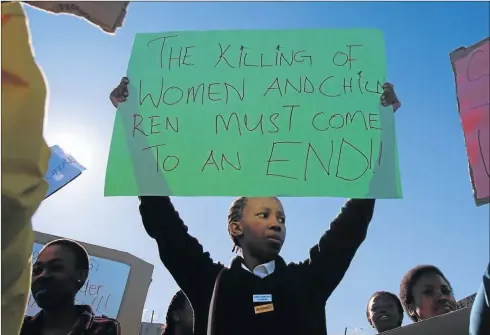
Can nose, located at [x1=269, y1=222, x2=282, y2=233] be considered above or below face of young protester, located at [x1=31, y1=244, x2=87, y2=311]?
above

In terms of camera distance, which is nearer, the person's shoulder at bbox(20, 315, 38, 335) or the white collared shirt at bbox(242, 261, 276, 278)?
the white collared shirt at bbox(242, 261, 276, 278)

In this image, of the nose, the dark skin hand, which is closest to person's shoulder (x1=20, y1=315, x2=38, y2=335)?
the dark skin hand

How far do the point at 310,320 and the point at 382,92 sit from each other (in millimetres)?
1021

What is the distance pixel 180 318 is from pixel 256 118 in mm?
1165

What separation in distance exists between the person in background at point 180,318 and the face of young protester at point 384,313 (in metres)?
1.23

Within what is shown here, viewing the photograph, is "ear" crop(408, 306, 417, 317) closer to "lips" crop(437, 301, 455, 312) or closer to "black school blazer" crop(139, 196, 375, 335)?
"lips" crop(437, 301, 455, 312)

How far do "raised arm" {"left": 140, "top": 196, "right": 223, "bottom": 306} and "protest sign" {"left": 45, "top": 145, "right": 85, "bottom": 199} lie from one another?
95 cm

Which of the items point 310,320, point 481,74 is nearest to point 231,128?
point 310,320

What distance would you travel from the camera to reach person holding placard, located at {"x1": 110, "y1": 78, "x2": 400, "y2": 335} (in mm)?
2117

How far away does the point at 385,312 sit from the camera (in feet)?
11.2

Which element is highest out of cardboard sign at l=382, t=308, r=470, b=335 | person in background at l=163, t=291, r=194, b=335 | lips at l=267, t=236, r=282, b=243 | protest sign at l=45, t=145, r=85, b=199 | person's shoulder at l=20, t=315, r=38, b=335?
protest sign at l=45, t=145, r=85, b=199

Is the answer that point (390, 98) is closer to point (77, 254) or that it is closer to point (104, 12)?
point (104, 12)

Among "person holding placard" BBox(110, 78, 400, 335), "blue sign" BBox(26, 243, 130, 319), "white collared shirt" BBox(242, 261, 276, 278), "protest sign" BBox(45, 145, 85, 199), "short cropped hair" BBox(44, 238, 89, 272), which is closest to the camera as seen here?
"person holding placard" BBox(110, 78, 400, 335)

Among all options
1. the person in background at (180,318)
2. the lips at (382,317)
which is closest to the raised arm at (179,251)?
the person in background at (180,318)
